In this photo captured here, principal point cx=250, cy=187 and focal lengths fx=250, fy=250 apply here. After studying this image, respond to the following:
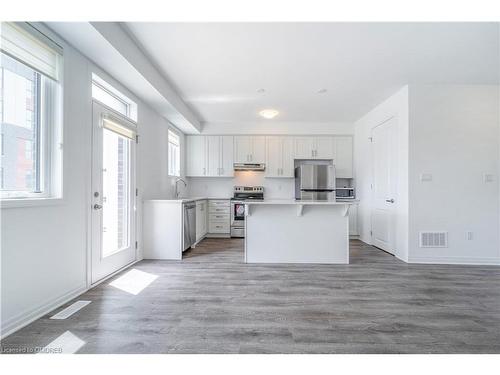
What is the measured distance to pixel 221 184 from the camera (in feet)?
21.2

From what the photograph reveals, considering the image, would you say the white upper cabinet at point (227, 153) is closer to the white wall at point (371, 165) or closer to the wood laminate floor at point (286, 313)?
the white wall at point (371, 165)

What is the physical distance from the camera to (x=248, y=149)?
6.18 metres

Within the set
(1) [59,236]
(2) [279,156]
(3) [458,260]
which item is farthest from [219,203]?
(3) [458,260]

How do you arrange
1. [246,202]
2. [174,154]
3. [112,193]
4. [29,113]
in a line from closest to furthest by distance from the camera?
1. [29,113]
2. [112,193]
3. [246,202]
4. [174,154]

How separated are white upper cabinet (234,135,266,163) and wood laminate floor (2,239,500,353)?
10.7ft

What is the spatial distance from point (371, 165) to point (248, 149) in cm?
277

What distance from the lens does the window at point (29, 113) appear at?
1849 mm

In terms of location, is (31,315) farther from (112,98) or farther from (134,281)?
(112,98)

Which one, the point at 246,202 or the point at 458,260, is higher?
the point at 246,202

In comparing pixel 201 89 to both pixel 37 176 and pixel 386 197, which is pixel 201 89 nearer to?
pixel 37 176

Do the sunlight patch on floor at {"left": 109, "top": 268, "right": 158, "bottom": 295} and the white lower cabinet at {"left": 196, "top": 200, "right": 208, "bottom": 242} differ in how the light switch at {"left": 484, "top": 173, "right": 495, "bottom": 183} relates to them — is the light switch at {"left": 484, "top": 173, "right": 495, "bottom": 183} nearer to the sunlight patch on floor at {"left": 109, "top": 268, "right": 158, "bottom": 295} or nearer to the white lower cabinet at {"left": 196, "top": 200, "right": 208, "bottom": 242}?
the white lower cabinet at {"left": 196, "top": 200, "right": 208, "bottom": 242}

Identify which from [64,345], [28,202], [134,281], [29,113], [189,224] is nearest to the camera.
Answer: [64,345]

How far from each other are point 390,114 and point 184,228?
4.01m

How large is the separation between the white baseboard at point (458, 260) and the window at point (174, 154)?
15.3 feet
